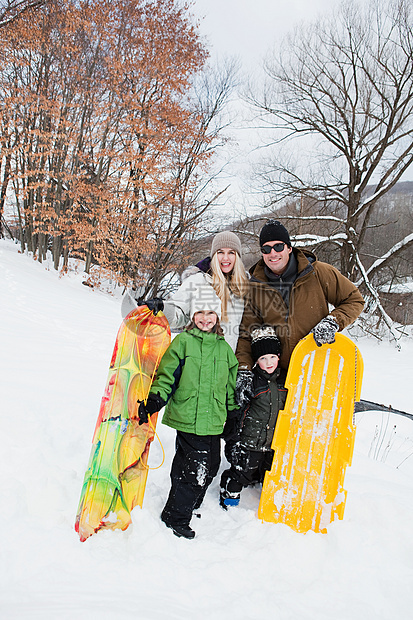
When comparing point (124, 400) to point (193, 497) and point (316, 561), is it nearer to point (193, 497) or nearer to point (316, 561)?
point (193, 497)

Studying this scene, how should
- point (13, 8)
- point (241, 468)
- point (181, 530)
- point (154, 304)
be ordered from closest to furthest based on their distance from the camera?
point (181, 530)
point (154, 304)
point (241, 468)
point (13, 8)

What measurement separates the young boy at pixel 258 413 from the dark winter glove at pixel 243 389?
2.1 inches

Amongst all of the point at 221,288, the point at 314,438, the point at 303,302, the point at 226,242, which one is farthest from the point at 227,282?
the point at 314,438

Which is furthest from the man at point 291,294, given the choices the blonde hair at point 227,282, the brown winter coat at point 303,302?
the blonde hair at point 227,282

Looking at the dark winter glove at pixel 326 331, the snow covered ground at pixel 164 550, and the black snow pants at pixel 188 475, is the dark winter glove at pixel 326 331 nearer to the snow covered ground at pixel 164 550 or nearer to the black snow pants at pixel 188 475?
the black snow pants at pixel 188 475

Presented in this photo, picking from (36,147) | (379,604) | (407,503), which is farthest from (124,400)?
(36,147)

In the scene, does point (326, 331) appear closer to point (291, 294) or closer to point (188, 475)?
point (291, 294)

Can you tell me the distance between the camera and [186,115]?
10711 millimetres

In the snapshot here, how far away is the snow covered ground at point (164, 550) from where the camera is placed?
1622mm

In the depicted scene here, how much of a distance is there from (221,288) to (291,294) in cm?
48

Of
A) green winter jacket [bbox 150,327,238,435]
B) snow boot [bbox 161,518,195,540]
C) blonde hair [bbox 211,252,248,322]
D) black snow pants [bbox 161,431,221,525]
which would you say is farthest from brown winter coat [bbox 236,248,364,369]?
snow boot [bbox 161,518,195,540]

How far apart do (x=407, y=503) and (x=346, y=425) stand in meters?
0.81

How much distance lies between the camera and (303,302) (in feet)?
7.80

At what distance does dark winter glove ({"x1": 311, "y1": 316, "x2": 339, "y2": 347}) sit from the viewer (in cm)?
215
